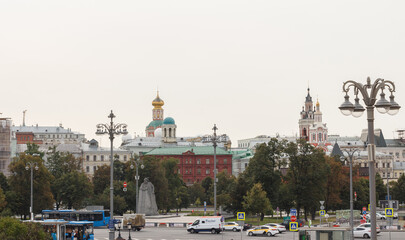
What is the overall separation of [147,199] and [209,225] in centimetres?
3796

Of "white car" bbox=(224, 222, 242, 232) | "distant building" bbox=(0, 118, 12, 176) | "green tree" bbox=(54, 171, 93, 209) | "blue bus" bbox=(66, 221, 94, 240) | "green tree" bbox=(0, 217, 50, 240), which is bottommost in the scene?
"white car" bbox=(224, 222, 242, 232)

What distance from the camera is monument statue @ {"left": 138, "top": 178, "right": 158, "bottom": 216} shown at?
104500 millimetres

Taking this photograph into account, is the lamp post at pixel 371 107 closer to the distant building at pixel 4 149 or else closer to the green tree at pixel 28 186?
the green tree at pixel 28 186

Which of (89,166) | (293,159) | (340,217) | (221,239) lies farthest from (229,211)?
(89,166)

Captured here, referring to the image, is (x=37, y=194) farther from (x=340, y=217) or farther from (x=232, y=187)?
(x=340, y=217)

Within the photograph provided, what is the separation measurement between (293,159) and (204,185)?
3461 inches

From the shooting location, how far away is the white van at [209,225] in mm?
68312

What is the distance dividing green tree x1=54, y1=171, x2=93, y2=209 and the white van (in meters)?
37.0

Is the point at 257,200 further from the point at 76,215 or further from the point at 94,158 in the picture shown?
the point at 94,158

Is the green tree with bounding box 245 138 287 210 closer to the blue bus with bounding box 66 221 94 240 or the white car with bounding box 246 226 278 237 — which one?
the white car with bounding box 246 226 278 237

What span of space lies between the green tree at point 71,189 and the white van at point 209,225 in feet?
121

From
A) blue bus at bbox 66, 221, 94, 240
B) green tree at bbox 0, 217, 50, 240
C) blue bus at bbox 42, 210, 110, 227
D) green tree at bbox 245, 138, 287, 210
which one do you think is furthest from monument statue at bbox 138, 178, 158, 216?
green tree at bbox 0, 217, 50, 240

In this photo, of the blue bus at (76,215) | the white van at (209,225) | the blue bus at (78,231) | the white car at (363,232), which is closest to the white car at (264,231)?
the white van at (209,225)

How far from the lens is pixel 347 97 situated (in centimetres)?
→ 2083
